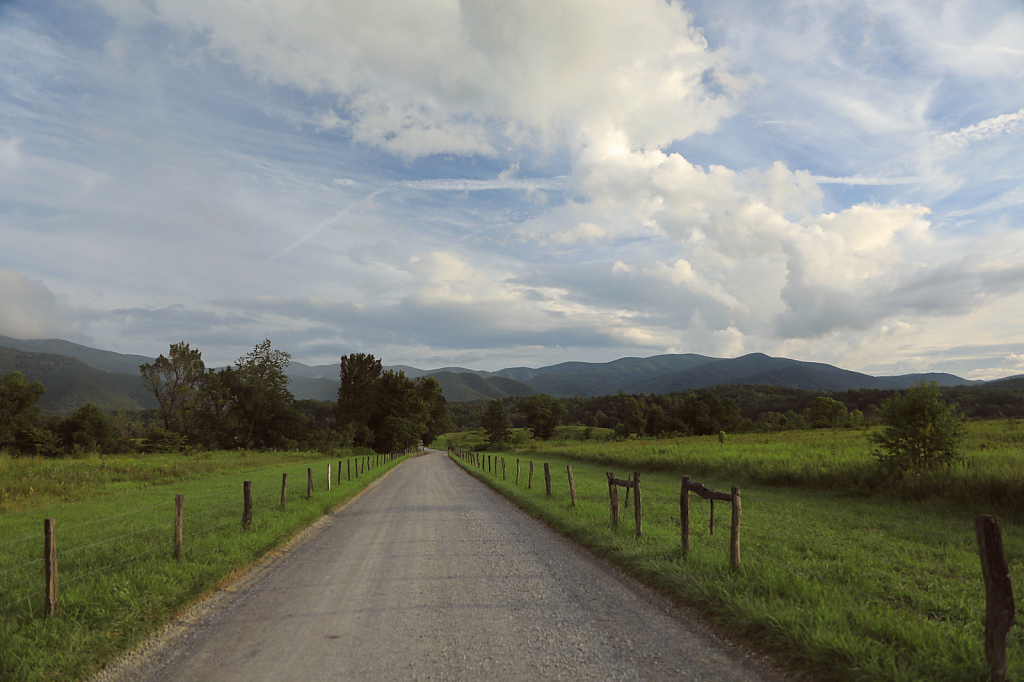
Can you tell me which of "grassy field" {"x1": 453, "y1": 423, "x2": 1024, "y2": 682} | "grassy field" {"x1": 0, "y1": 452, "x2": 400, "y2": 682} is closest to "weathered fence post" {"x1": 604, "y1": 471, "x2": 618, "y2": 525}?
"grassy field" {"x1": 453, "y1": 423, "x2": 1024, "y2": 682}

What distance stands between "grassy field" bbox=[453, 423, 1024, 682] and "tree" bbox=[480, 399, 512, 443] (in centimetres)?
7299

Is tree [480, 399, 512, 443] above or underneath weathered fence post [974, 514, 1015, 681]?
underneath

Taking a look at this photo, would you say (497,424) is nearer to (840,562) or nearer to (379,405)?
(379,405)

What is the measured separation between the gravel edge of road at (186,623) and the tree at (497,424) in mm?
83603

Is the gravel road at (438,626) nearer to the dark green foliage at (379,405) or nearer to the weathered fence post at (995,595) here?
the weathered fence post at (995,595)

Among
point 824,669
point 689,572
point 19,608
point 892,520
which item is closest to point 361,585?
point 19,608

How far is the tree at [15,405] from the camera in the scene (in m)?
49.6

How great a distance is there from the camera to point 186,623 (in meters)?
6.40

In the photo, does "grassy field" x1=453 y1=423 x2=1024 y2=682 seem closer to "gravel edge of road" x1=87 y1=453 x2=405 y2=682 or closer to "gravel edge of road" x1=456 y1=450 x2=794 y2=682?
"gravel edge of road" x1=456 y1=450 x2=794 y2=682

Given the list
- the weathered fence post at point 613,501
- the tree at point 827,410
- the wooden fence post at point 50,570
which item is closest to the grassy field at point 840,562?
the weathered fence post at point 613,501

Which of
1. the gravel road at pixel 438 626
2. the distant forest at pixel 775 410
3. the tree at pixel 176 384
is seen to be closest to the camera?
the gravel road at pixel 438 626

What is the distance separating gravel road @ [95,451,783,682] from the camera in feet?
15.6

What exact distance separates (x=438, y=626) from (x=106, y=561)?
7876mm

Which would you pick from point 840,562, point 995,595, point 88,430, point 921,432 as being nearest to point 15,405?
point 88,430
